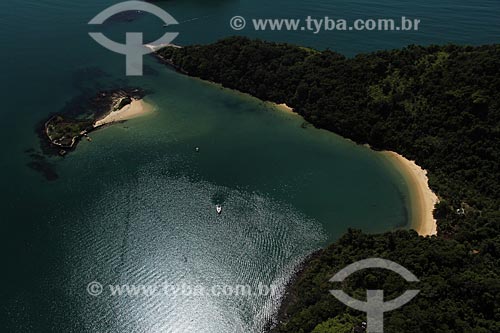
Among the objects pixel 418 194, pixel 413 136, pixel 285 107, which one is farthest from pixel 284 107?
pixel 418 194

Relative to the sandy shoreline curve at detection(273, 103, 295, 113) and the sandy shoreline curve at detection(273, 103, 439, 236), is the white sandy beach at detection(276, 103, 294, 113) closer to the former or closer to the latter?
the sandy shoreline curve at detection(273, 103, 295, 113)

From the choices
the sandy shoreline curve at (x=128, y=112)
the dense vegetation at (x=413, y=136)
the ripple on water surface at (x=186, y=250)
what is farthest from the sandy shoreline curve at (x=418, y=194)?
the sandy shoreline curve at (x=128, y=112)

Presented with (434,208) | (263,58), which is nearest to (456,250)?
(434,208)

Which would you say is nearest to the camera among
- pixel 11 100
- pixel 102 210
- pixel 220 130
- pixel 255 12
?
pixel 102 210

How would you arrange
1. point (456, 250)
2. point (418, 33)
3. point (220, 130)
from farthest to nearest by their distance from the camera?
1. point (418, 33)
2. point (220, 130)
3. point (456, 250)

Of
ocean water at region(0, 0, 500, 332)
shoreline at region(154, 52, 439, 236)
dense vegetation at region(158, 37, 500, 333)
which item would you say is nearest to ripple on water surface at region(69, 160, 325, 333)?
ocean water at region(0, 0, 500, 332)

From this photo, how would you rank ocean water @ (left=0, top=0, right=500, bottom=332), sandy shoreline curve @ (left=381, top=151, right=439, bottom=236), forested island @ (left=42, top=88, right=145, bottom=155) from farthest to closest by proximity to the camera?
forested island @ (left=42, top=88, right=145, bottom=155), sandy shoreline curve @ (left=381, top=151, right=439, bottom=236), ocean water @ (left=0, top=0, right=500, bottom=332)

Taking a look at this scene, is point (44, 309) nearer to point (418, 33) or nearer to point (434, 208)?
point (434, 208)
